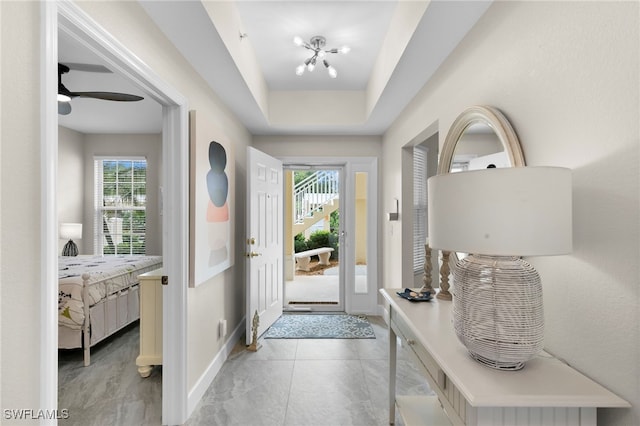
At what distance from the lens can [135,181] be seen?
5223mm

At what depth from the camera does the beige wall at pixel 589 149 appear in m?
0.87

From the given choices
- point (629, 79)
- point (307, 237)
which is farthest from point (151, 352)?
point (307, 237)

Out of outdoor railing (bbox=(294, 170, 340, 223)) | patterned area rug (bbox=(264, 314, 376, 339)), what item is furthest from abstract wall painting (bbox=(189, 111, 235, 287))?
outdoor railing (bbox=(294, 170, 340, 223))

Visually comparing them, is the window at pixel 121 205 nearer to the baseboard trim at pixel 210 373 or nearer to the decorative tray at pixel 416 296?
the baseboard trim at pixel 210 373

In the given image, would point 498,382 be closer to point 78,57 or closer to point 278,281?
point 278,281

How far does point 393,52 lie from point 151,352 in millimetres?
2900

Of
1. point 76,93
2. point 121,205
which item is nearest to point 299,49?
point 76,93

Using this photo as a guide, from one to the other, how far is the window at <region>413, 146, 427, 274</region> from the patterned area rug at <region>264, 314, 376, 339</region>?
963 millimetres

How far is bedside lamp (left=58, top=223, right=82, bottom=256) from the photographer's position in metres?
4.54

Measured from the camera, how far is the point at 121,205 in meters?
5.20

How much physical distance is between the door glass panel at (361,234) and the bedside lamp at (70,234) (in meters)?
4.13

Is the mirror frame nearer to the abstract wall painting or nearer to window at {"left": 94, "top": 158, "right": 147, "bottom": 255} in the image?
the abstract wall painting

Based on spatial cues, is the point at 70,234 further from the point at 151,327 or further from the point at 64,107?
the point at 151,327

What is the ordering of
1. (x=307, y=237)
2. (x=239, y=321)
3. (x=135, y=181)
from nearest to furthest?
(x=239, y=321), (x=135, y=181), (x=307, y=237)
